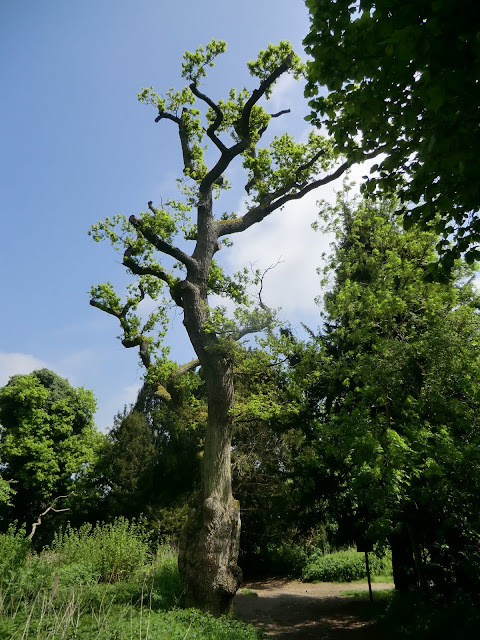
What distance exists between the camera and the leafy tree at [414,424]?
6.80m

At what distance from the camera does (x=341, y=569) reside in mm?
17094

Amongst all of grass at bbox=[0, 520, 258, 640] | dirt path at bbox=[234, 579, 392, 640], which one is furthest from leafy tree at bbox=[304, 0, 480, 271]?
dirt path at bbox=[234, 579, 392, 640]

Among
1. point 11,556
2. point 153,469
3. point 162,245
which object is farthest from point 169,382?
point 153,469

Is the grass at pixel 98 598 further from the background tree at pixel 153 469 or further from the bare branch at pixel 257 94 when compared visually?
the bare branch at pixel 257 94

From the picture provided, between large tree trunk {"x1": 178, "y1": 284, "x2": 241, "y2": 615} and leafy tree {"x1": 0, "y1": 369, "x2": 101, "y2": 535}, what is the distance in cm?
1359

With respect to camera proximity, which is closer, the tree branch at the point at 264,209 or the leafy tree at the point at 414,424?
the leafy tree at the point at 414,424

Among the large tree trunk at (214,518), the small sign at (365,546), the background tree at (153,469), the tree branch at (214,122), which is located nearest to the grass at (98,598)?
the large tree trunk at (214,518)

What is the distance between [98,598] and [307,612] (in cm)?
650

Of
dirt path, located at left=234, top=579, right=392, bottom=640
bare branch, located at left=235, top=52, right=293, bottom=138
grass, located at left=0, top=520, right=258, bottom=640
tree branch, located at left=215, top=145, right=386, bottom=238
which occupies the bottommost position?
dirt path, located at left=234, top=579, right=392, bottom=640

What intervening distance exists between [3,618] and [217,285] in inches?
374

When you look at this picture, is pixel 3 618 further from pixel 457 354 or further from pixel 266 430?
pixel 266 430

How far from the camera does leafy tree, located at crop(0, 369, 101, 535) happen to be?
64.4 ft

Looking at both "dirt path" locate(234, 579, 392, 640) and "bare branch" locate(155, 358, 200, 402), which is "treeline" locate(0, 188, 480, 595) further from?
"dirt path" locate(234, 579, 392, 640)

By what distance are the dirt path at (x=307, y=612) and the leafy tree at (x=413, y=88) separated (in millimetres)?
8537
